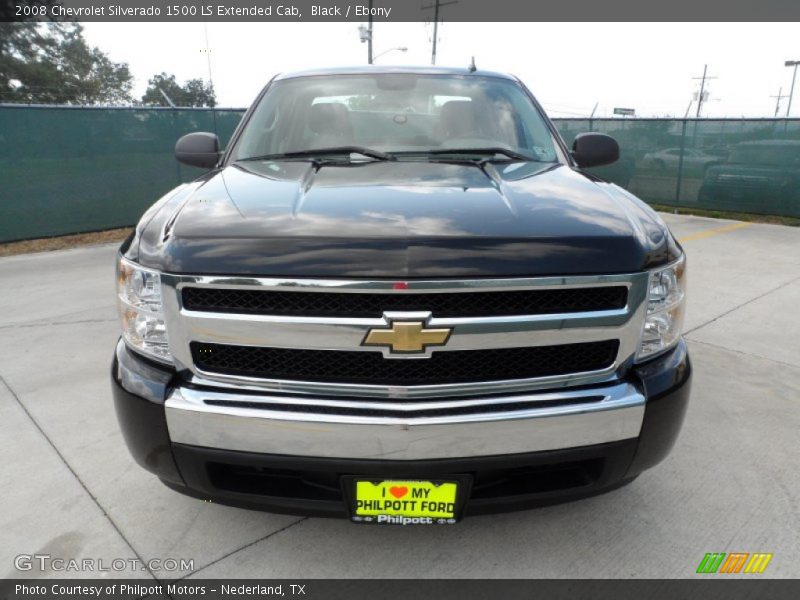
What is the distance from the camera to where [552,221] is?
1832 millimetres

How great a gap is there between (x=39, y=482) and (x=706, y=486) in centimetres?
297

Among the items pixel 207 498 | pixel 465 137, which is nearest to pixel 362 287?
pixel 207 498

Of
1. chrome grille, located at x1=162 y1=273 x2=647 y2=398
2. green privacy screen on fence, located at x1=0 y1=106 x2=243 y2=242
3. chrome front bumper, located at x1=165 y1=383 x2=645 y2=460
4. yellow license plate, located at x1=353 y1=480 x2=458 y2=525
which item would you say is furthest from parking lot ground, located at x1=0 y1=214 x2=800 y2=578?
green privacy screen on fence, located at x1=0 y1=106 x2=243 y2=242

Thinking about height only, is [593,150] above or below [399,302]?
above

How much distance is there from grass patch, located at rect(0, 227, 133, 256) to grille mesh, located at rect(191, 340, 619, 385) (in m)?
7.52

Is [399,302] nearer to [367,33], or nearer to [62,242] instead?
[62,242]

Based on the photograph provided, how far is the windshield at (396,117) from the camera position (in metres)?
2.94

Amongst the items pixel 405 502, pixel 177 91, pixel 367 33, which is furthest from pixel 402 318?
pixel 177 91

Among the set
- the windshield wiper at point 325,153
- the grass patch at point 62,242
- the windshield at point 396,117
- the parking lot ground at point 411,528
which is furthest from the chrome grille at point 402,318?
the grass patch at point 62,242

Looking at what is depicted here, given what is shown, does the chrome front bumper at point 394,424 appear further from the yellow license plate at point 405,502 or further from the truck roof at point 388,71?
the truck roof at point 388,71

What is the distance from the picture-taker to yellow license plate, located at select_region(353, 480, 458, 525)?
1.78 m

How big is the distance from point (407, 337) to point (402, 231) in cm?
32

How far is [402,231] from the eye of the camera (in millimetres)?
1728

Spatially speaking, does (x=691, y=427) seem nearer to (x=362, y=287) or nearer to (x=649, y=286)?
(x=649, y=286)
